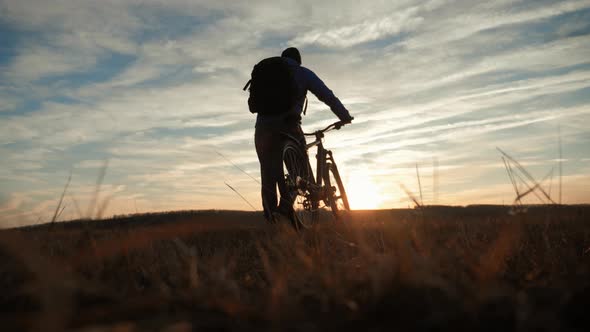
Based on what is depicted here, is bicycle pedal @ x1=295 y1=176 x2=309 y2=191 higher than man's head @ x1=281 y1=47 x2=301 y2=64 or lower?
lower

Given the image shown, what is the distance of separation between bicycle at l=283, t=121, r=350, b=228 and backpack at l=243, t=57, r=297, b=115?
48 centimetres

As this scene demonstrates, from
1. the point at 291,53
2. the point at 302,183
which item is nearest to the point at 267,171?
the point at 302,183

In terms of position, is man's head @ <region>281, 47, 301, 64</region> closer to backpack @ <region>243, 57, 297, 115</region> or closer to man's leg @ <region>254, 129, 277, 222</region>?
backpack @ <region>243, 57, 297, 115</region>

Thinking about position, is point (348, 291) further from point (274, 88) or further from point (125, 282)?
point (274, 88)

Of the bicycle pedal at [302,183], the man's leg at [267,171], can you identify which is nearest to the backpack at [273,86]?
the man's leg at [267,171]

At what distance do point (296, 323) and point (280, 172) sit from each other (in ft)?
15.1

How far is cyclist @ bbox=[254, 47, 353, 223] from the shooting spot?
5590 mm

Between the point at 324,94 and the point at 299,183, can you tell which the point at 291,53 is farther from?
the point at 299,183

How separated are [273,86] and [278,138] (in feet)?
2.07

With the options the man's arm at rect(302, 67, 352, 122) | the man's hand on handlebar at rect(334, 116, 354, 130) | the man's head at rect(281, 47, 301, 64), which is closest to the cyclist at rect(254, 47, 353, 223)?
the man's arm at rect(302, 67, 352, 122)

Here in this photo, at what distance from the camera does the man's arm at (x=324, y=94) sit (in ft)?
19.4

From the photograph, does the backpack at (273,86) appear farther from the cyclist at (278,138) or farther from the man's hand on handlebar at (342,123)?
the man's hand on handlebar at (342,123)

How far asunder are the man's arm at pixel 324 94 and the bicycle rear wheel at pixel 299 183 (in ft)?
2.31

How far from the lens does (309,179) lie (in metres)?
6.39
